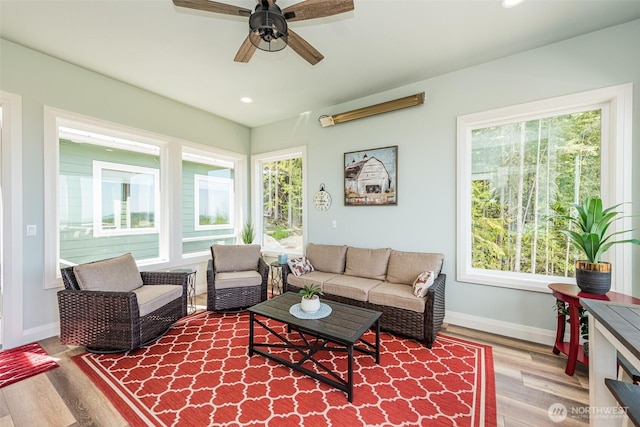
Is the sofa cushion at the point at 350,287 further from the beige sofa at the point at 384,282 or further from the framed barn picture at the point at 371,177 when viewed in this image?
the framed barn picture at the point at 371,177

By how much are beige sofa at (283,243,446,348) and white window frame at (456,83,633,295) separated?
0.51m

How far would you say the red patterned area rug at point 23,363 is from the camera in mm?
2088

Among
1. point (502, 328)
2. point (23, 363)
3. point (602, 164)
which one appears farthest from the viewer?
point (502, 328)

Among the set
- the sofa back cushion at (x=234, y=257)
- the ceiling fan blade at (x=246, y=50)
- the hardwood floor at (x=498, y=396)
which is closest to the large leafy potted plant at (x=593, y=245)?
the hardwood floor at (x=498, y=396)

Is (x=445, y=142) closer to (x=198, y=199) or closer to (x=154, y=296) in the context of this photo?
(x=154, y=296)

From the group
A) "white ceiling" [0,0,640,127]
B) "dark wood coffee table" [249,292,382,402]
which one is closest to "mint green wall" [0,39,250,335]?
"white ceiling" [0,0,640,127]

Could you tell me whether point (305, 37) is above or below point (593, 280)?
above

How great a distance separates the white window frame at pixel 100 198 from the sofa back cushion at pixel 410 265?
3.47 metres

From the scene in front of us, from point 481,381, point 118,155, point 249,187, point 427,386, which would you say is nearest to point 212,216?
point 249,187

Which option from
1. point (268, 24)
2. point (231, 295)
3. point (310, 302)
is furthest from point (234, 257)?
point (268, 24)

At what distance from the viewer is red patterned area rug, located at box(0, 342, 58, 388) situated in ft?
6.85

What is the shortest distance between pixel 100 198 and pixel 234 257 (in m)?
1.85

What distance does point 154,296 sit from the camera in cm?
264

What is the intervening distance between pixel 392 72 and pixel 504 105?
1.29 metres
